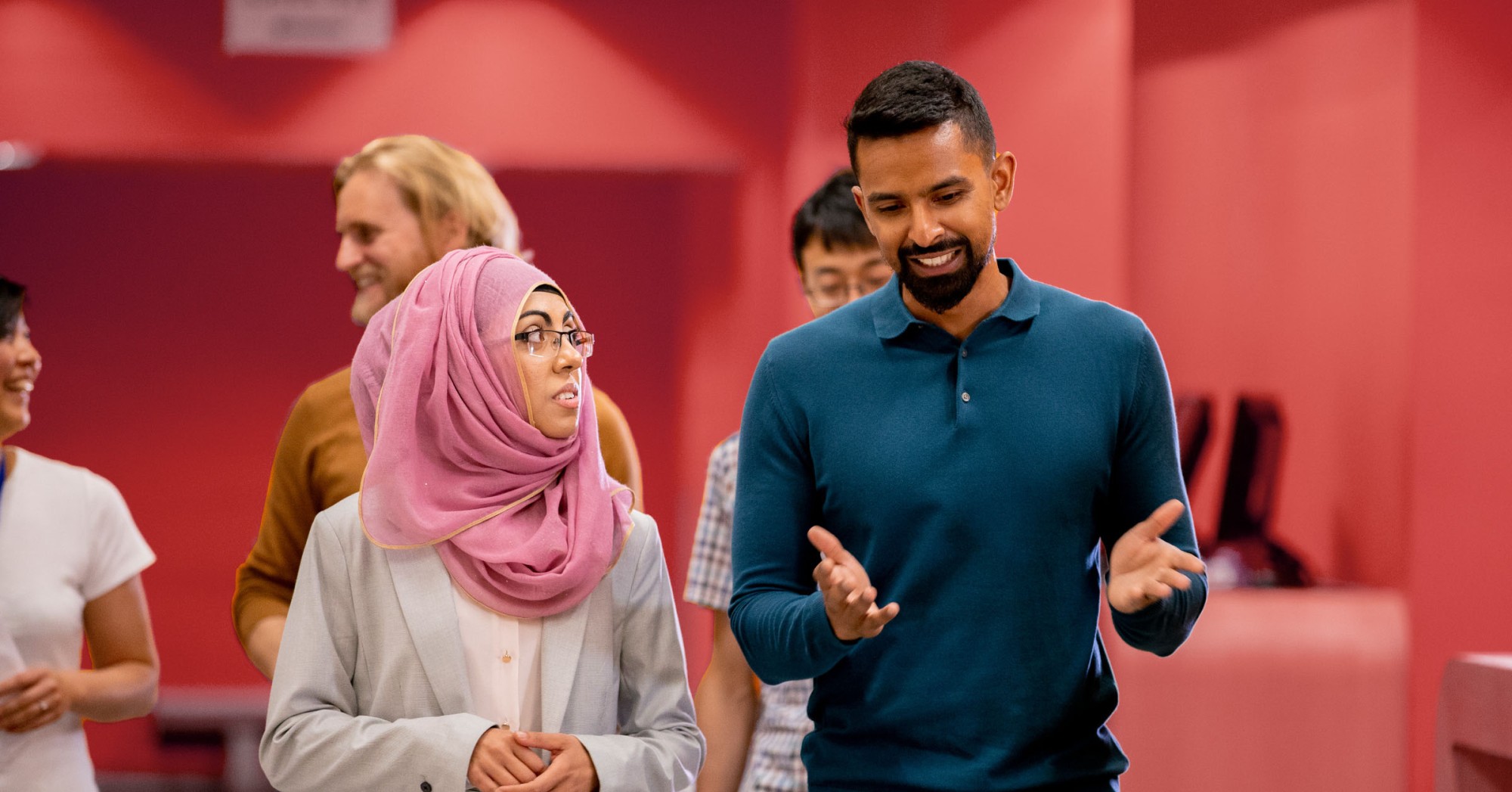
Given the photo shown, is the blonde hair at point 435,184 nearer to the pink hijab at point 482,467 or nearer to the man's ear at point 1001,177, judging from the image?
the pink hijab at point 482,467

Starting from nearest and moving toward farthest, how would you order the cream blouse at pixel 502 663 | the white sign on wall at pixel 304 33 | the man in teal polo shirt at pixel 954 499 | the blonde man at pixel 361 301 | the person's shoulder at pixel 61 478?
the man in teal polo shirt at pixel 954 499
the cream blouse at pixel 502 663
the blonde man at pixel 361 301
the person's shoulder at pixel 61 478
the white sign on wall at pixel 304 33

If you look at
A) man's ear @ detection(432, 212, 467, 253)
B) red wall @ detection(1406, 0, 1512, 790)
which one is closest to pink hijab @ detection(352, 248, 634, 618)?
man's ear @ detection(432, 212, 467, 253)

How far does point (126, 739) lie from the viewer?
692 cm

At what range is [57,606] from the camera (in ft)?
8.95

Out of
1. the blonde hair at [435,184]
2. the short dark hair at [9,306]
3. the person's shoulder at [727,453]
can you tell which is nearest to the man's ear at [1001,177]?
the person's shoulder at [727,453]

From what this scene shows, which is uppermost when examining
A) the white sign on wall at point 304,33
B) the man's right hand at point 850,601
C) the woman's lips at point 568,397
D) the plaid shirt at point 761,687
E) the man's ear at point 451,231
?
the white sign on wall at point 304,33

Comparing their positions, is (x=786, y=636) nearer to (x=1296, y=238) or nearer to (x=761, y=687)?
(x=761, y=687)

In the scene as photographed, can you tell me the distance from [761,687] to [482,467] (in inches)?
28.3

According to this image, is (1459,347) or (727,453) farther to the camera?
(1459,347)

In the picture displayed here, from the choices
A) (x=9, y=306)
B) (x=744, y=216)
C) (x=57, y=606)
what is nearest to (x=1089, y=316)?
(x=57, y=606)

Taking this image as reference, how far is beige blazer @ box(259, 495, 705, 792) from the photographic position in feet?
5.90

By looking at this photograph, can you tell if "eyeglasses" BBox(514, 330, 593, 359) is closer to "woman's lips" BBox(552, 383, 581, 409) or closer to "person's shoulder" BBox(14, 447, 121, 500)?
"woman's lips" BBox(552, 383, 581, 409)

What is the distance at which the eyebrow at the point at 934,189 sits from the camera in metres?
1.68

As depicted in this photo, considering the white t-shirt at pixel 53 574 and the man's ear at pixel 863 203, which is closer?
the man's ear at pixel 863 203
